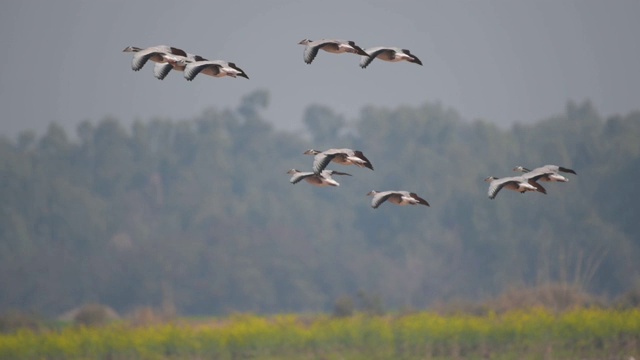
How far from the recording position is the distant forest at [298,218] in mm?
64375

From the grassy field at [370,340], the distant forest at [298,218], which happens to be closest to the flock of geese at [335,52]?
the grassy field at [370,340]

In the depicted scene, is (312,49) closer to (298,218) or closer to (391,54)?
(391,54)

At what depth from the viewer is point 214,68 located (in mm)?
Result: 16469

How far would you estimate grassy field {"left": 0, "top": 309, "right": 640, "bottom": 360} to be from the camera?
32.6m

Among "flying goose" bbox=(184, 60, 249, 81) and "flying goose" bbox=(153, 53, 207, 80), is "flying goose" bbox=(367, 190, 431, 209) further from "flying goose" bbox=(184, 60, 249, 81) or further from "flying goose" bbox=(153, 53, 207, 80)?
"flying goose" bbox=(153, 53, 207, 80)

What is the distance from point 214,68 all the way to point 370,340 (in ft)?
60.0

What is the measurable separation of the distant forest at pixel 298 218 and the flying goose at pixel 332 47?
40494mm

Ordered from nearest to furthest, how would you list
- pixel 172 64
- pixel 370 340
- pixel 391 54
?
pixel 172 64 → pixel 391 54 → pixel 370 340

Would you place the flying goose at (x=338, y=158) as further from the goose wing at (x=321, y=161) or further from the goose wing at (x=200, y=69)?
the goose wing at (x=200, y=69)

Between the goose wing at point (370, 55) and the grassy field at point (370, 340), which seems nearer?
the goose wing at point (370, 55)

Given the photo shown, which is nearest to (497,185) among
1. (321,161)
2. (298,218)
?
(321,161)

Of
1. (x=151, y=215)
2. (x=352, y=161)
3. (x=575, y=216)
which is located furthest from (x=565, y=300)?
(x=151, y=215)

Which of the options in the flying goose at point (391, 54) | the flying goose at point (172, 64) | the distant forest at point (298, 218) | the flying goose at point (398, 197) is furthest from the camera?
the distant forest at point (298, 218)

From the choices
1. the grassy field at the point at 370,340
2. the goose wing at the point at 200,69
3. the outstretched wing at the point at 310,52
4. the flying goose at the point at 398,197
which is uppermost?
the outstretched wing at the point at 310,52
